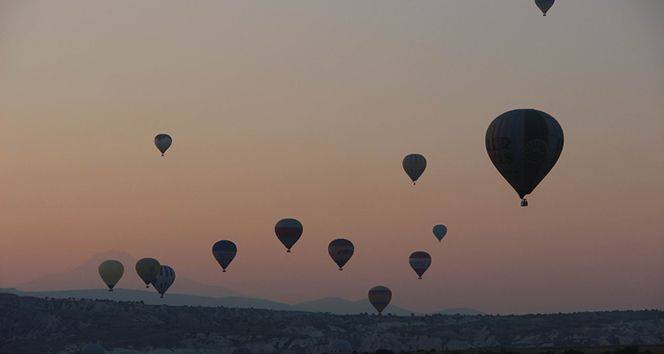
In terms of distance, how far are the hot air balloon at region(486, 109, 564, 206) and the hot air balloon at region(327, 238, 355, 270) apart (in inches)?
1921

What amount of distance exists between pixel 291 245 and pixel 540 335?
58353 mm

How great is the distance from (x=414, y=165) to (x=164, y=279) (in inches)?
1726

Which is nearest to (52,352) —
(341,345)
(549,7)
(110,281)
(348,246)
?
(110,281)

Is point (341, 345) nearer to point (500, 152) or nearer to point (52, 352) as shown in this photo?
point (52, 352)

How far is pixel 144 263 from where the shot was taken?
6806 inches

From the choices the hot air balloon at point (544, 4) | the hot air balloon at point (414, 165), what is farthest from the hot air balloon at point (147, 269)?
the hot air balloon at point (544, 4)

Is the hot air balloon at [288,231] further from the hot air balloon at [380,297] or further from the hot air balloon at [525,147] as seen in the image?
the hot air balloon at [525,147]

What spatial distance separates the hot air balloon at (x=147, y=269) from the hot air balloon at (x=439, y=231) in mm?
33243

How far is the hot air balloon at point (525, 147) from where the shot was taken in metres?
106

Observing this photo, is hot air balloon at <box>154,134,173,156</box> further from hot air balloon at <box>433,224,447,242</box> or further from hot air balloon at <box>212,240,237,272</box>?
hot air balloon at <box>433,224,447,242</box>

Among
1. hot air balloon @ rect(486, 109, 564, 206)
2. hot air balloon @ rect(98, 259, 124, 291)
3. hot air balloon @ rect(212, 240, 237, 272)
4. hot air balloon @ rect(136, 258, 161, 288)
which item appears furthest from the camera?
hot air balloon @ rect(98, 259, 124, 291)

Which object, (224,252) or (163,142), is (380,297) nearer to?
(224,252)

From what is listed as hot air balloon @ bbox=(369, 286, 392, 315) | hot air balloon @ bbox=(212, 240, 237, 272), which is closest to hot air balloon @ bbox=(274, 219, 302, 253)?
hot air balloon @ bbox=(212, 240, 237, 272)

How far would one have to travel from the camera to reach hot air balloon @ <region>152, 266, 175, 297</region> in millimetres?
173500
